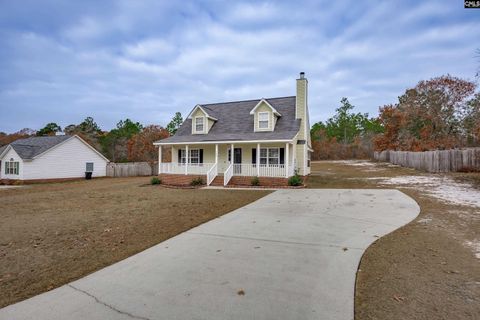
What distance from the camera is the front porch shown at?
1675cm

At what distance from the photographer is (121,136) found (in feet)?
147

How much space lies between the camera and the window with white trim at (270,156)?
58.2 ft

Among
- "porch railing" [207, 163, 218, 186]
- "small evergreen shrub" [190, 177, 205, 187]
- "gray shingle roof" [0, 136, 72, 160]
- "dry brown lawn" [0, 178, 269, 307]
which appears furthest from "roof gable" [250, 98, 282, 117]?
"gray shingle roof" [0, 136, 72, 160]

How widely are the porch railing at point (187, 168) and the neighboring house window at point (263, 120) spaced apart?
15.4ft

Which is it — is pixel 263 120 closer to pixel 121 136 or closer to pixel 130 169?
pixel 130 169

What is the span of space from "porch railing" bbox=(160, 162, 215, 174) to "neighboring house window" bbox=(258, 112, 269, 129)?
15.4 feet

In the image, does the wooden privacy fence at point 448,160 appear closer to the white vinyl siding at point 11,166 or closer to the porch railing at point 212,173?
the porch railing at point 212,173

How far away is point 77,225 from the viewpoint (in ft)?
23.5

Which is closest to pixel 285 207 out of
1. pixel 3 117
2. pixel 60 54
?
pixel 60 54

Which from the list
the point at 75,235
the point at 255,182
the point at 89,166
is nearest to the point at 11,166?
the point at 89,166

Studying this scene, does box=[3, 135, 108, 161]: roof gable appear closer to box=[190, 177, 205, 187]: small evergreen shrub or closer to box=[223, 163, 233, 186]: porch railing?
box=[190, 177, 205, 187]: small evergreen shrub

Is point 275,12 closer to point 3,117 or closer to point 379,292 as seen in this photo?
point 379,292

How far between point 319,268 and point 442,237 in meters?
3.69

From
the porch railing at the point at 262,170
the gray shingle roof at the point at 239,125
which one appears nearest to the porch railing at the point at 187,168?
the gray shingle roof at the point at 239,125
